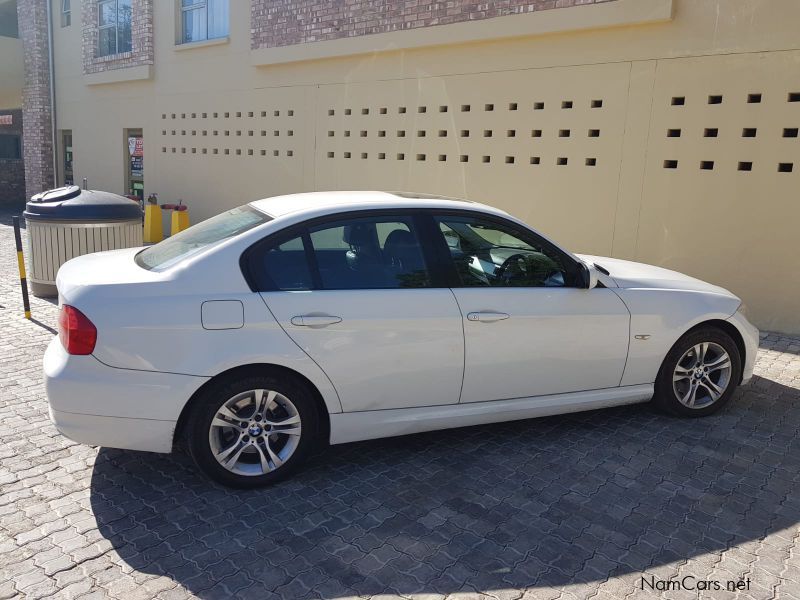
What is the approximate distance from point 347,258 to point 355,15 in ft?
26.9

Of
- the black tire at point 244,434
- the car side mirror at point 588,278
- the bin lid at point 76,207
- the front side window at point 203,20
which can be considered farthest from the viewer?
the front side window at point 203,20

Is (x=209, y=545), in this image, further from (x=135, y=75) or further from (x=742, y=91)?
(x=135, y=75)

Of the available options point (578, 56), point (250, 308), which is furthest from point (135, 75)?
point (250, 308)

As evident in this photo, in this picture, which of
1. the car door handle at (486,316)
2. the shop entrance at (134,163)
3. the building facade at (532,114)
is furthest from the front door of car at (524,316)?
the shop entrance at (134,163)

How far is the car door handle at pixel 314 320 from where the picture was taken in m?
3.72

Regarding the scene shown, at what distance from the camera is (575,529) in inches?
139

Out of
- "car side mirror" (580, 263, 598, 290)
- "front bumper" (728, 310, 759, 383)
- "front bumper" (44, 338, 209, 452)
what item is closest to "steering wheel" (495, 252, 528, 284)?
"car side mirror" (580, 263, 598, 290)

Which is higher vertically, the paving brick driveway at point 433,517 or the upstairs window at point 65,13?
the upstairs window at point 65,13

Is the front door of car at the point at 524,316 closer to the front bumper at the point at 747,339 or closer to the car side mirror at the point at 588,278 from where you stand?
the car side mirror at the point at 588,278

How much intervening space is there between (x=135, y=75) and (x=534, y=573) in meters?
15.8

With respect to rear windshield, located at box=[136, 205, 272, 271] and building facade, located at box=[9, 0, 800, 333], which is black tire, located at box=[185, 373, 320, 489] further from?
building facade, located at box=[9, 0, 800, 333]

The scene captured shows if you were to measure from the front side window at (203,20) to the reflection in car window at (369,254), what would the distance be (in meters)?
11.4

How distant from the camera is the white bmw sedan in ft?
11.6

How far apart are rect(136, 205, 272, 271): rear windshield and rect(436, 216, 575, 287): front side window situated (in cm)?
117
